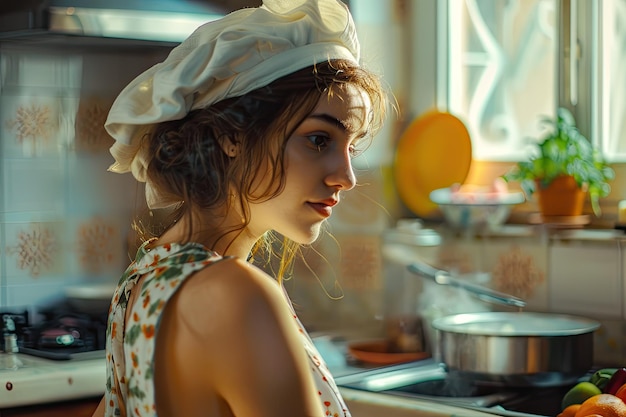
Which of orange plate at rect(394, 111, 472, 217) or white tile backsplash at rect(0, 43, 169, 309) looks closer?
white tile backsplash at rect(0, 43, 169, 309)

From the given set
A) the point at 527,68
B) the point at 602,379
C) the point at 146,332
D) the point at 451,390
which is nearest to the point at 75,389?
the point at 451,390

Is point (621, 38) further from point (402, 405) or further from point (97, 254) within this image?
point (97, 254)

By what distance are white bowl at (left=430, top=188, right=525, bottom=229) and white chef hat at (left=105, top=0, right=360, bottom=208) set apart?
1471 mm

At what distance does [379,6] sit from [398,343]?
3.02ft

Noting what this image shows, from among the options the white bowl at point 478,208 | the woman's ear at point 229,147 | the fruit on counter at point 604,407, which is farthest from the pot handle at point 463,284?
the woman's ear at point 229,147

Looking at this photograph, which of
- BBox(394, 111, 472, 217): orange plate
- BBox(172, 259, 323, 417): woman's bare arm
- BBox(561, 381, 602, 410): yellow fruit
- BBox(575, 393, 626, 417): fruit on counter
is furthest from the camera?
BBox(394, 111, 472, 217): orange plate

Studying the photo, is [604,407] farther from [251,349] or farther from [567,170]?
[567,170]

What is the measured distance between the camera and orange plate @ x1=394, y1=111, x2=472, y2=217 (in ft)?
8.57

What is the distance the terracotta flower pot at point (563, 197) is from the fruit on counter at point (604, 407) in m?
0.91

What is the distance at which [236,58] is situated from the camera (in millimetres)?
951

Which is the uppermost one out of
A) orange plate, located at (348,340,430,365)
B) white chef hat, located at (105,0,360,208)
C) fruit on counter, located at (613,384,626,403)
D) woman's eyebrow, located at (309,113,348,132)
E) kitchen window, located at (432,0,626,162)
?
kitchen window, located at (432,0,626,162)

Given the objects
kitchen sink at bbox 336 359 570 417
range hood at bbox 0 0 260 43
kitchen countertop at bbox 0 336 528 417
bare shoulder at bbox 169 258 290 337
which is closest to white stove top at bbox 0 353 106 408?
kitchen countertop at bbox 0 336 528 417

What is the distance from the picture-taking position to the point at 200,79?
95 cm

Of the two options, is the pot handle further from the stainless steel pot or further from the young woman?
the young woman
